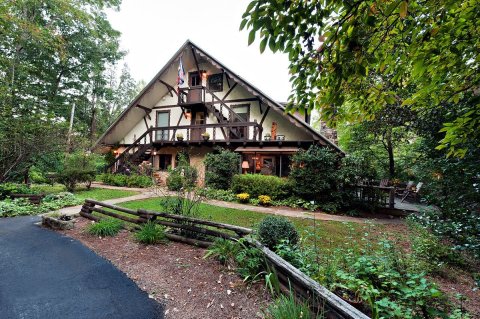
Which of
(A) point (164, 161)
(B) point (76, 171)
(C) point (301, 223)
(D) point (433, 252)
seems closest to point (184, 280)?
(C) point (301, 223)

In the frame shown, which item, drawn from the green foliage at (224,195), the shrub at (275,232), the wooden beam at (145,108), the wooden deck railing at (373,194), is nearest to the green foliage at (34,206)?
the green foliage at (224,195)

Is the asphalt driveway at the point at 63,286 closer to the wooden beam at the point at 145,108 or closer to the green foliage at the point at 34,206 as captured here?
the green foliage at the point at 34,206

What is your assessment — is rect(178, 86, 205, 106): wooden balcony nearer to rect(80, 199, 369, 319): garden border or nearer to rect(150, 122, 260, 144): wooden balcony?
rect(150, 122, 260, 144): wooden balcony

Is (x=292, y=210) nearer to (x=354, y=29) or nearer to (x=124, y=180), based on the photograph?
(x=354, y=29)

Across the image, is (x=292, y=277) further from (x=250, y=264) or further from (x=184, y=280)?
(x=184, y=280)

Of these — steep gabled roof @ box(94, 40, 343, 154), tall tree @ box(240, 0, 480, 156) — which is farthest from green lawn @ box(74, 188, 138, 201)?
tall tree @ box(240, 0, 480, 156)

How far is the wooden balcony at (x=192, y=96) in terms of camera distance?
15702mm

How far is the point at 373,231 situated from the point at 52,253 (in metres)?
9.02

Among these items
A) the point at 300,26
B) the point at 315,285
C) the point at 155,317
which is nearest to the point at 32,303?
the point at 155,317

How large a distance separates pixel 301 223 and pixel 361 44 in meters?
6.22

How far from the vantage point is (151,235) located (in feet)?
16.4

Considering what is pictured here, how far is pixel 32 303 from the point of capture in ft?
9.80

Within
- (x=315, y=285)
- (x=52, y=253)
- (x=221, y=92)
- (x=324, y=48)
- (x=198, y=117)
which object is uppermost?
(x=221, y=92)

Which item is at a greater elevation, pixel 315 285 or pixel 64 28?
pixel 64 28
